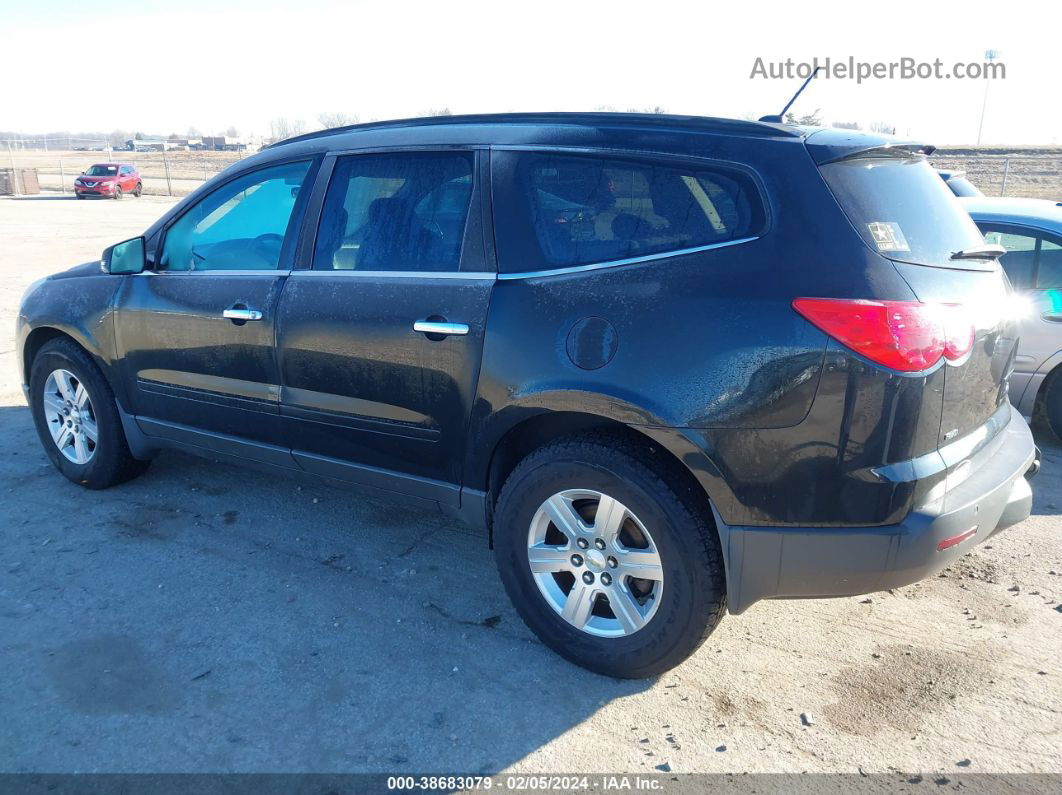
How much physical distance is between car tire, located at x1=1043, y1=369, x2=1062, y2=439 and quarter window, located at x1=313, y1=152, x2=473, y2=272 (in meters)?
4.24

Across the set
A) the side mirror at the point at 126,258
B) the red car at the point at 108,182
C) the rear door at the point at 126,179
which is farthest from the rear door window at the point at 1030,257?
the rear door at the point at 126,179

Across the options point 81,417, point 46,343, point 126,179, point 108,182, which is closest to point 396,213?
point 81,417

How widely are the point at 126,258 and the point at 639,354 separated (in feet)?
9.80

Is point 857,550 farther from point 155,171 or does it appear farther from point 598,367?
point 155,171

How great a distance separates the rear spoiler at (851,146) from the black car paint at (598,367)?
1cm

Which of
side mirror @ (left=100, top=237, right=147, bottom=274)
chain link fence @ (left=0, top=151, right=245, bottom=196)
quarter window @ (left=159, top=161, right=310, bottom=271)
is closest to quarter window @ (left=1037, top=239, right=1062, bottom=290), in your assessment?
quarter window @ (left=159, top=161, right=310, bottom=271)

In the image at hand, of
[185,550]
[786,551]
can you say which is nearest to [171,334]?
[185,550]

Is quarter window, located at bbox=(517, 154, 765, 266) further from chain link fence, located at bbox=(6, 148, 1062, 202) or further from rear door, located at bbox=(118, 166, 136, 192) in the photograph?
rear door, located at bbox=(118, 166, 136, 192)

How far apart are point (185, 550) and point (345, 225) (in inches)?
69.8

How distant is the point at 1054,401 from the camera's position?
5375mm

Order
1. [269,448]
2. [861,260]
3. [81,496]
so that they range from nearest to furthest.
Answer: [861,260]
[269,448]
[81,496]

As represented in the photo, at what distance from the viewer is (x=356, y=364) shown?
3.50m

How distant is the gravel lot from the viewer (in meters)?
2.68

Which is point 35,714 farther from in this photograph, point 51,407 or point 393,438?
point 51,407
